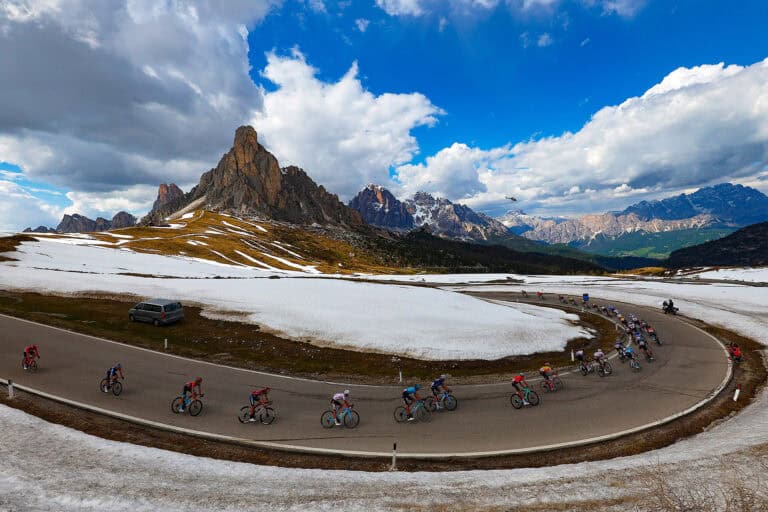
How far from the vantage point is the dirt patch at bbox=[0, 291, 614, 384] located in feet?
79.8

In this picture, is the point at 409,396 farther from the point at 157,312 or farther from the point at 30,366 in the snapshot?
the point at 157,312

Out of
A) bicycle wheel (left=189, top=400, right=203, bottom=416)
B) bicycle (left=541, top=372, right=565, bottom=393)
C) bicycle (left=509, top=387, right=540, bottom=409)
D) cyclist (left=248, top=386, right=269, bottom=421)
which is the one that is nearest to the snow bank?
bicycle (left=541, top=372, right=565, bottom=393)

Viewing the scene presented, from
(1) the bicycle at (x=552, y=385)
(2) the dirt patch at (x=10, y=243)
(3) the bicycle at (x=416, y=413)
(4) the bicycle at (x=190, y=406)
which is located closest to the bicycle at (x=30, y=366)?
(4) the bicycle at (x=190, y=406)

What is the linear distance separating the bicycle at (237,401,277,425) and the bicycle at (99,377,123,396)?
292 inches

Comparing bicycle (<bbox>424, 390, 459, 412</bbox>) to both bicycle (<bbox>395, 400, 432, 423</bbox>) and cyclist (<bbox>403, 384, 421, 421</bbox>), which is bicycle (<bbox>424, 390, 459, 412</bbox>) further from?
cyclist (<bbox>403, 384, 421, 421</bbox>)

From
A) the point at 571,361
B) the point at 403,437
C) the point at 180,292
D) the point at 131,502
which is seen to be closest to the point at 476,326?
the point at 571,361

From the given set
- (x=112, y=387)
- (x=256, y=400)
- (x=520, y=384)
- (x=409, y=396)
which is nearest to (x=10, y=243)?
(x=112, y=387)

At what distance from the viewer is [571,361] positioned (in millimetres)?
27250

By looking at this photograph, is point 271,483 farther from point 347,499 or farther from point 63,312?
point 63,312

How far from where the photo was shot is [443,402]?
746 inches

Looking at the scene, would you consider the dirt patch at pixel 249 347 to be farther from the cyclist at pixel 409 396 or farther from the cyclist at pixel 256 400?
the cyclist at pixel 256 400

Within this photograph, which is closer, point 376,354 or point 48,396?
point 48,396

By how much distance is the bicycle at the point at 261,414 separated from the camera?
54.9ft

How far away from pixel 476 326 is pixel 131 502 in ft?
94.3
